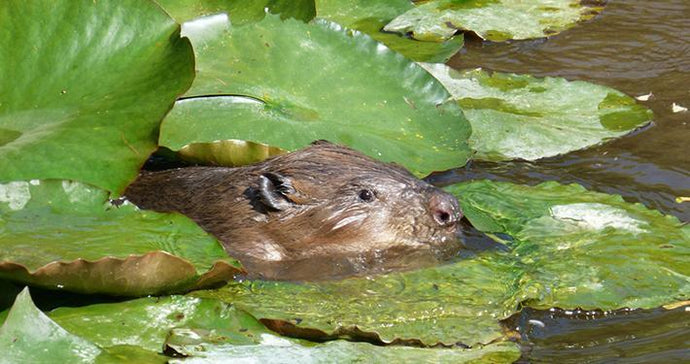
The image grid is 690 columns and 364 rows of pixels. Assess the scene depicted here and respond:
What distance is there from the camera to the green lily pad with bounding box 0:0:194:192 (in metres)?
4.41

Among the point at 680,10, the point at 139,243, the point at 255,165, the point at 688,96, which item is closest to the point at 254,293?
the point at 139,243

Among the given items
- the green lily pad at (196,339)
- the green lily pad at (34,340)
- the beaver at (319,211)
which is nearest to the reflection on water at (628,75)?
the beaver at (319,211)

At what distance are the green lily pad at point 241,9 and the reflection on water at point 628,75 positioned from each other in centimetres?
109

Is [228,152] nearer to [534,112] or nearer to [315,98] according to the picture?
[315,98]

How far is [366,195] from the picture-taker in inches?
191

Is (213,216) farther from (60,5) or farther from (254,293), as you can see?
(60,5)

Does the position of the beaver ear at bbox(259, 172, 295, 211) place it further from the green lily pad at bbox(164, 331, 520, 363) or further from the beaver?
the green lily pad at bbox(164, 331, 520, 363)

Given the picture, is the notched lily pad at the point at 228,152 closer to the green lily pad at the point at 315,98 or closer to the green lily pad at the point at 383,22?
the green lily pad at the point at 315,98

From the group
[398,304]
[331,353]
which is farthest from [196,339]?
[398,304]

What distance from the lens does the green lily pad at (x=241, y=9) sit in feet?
18.5

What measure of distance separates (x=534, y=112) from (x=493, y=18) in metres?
1.42

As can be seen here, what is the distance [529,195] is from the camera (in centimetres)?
499

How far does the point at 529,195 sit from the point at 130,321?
1.84 metres

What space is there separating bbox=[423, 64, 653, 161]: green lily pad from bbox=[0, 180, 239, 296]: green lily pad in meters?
1.78
